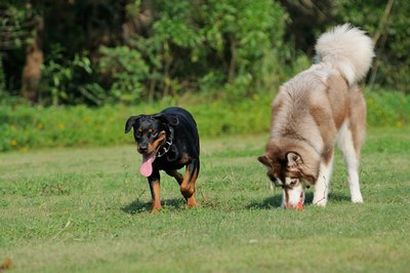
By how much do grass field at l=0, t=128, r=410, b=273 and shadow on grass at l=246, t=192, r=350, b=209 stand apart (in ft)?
0.05

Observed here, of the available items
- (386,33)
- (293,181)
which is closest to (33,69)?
(386,33)

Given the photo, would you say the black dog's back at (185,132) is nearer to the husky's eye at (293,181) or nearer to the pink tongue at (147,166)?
the pink tongue at (147,166)

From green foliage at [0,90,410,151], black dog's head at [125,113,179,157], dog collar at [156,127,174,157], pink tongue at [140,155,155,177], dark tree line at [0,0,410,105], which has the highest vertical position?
black dog's head at [125,113,179,157]

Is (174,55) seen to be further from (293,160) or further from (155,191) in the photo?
(293,160)

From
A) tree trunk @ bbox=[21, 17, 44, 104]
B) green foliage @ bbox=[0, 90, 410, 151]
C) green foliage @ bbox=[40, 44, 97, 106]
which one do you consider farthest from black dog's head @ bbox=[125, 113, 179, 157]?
tree trunk @ bbox=[21, 17, 44, 104]

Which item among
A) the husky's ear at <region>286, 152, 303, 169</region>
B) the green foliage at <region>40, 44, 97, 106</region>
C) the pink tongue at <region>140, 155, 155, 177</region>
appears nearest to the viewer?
the husky's ear at <region>286, 152, 303, 169</region>

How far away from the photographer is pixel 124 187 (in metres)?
13.5

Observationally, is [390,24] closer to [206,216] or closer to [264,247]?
[206,216]

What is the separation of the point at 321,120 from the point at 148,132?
1.83 meters

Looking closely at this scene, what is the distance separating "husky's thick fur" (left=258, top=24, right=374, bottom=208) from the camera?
1038cm

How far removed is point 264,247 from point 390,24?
1860 centimetres

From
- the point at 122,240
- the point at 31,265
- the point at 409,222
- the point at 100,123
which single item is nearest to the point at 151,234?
the point at 122,240

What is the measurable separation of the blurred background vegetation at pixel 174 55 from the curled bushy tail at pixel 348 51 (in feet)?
34.4

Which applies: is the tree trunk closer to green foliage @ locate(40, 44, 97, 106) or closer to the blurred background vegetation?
the blurred background vegetation
